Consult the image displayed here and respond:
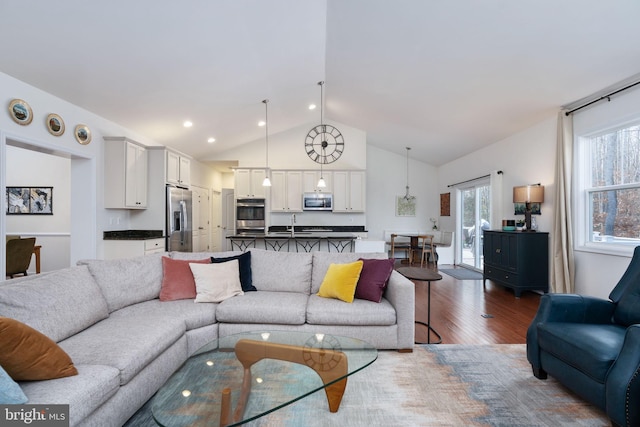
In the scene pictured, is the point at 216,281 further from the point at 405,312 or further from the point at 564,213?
the point at 564,213

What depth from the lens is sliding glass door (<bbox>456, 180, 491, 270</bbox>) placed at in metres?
6.52

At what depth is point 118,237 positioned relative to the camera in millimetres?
4547

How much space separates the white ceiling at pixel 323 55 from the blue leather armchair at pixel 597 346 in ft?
6.99

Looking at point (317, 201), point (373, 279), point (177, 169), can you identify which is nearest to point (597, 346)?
point (373, 279)

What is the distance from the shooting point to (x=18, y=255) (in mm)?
4574

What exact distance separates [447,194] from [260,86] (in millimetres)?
5743

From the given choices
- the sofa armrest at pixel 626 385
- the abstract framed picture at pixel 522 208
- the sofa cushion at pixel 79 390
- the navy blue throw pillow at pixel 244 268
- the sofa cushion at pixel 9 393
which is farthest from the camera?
the abstract framed picture at pixel 522 208

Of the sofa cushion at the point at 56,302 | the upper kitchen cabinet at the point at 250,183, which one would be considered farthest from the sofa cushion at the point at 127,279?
the upper kitchen cabinet at the point at 250,183

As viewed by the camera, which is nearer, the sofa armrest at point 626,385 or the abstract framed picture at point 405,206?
the sofa armrest at point 626,385

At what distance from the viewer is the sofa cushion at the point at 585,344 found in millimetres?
1671

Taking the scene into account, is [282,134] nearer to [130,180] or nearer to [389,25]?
[130,180]

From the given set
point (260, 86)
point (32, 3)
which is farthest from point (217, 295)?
point (260, 86)

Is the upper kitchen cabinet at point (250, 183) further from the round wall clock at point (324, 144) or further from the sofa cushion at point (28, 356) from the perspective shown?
the sofa cushion at point (28, 356)

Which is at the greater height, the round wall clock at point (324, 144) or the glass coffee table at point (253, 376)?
the round wall clock at point (324, 144)
